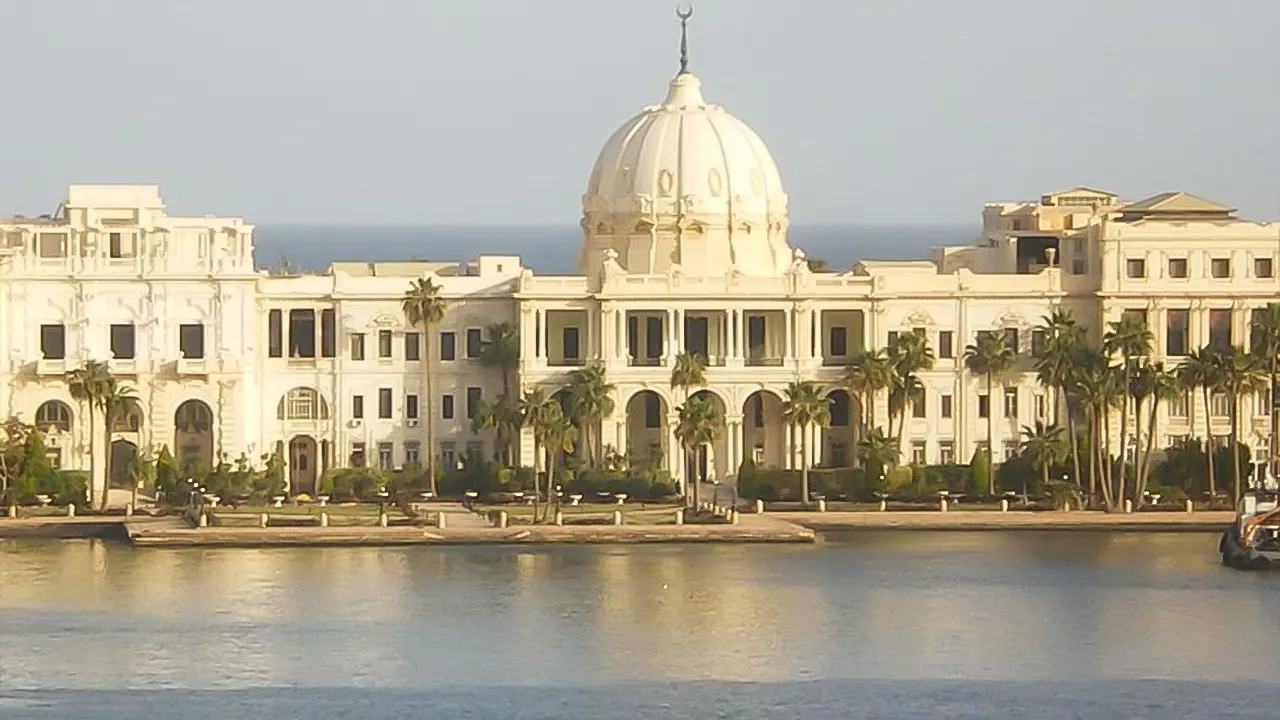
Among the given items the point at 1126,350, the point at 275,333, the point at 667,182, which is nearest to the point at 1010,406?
the point at 1126,350

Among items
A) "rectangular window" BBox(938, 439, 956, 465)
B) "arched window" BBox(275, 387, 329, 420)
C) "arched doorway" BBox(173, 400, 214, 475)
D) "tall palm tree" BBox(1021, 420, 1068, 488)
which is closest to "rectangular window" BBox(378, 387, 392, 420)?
"arched window" BBox(275, 387, 329, 420)

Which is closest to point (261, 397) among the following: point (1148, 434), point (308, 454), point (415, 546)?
point (308, 454)

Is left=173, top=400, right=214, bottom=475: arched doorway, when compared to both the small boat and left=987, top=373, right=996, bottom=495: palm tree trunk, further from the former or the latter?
the small boat

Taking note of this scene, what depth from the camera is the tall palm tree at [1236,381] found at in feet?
440

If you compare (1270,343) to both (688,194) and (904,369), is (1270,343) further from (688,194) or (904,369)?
(688,194)

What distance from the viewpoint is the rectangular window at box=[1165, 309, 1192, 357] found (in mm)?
142750

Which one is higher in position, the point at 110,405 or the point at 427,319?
the point at 427,319

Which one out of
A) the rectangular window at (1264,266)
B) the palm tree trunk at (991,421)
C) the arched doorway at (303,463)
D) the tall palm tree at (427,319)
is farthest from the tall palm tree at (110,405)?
the rectangular window at (1264,266)

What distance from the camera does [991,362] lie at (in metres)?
141

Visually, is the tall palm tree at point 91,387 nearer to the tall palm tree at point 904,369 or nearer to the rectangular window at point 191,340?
the rectangular window at point 191,340

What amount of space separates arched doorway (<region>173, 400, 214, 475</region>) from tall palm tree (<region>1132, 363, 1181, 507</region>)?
28.9 metres

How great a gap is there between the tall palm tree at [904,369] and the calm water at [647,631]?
1390cm

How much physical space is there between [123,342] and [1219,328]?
115 ft

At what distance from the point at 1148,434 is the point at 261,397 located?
2832cm
